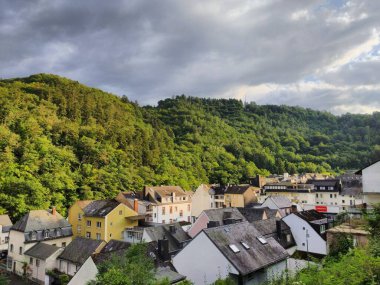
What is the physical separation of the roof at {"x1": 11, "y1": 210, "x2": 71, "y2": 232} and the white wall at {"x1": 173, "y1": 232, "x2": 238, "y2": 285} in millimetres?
23804

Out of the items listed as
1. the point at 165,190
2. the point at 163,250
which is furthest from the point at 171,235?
the point at 165,190

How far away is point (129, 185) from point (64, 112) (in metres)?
33.8

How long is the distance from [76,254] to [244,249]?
1888 centimetres

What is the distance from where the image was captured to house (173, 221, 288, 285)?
20.2 meters

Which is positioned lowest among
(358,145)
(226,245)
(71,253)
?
(71,253)

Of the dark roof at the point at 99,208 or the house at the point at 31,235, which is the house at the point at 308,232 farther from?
the house at the point at 31,235

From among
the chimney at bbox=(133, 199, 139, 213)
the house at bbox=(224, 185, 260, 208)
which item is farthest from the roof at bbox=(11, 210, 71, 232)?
the house at bbox=(224, 185, 260, 208)

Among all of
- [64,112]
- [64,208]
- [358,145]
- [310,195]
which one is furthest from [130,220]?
[358,145]

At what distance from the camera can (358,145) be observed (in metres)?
162

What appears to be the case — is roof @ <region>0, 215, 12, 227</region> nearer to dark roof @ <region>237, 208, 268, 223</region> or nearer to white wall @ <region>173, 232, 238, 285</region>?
dark roof @ <region>237, 208, 268, 223</region>

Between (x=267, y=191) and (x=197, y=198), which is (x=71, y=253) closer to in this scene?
(x=197, y=198)

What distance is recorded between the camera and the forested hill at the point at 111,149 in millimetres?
64438

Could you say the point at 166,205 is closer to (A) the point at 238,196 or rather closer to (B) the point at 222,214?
(A) the point at 238,196

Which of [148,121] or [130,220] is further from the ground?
[148,121]
